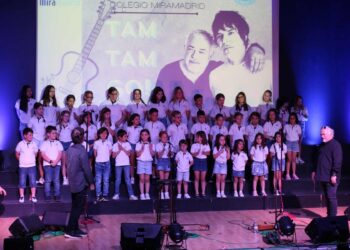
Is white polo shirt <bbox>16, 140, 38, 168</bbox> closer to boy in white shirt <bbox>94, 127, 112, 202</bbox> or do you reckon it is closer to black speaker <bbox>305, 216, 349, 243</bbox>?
boy in white shirt <bbox>94, 127, 112, 202</bbox>

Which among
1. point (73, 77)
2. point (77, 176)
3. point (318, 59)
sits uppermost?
point (318, 59)

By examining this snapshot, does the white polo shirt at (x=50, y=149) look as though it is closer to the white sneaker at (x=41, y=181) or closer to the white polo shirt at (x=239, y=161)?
the white sneaker at (x=41, y=181)

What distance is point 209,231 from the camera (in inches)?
343

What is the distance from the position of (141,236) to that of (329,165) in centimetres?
326

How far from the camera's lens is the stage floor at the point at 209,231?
787 centimetres

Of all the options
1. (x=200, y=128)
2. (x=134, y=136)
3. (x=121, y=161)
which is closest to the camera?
(x=121, y=161)

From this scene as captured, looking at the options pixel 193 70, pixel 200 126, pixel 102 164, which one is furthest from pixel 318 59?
pixel 102 164

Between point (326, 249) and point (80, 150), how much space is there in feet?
11.9

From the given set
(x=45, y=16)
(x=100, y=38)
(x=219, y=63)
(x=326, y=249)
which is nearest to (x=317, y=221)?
(x=326, y=249)

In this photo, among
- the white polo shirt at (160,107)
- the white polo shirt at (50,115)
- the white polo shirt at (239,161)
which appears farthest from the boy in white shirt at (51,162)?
the white polo shirt at (239,161)

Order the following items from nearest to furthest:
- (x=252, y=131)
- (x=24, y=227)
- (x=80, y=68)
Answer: (x=24, y=227)
(x=252, y=131)
(x=80, y=68)

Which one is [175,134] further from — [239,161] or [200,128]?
[239,161]

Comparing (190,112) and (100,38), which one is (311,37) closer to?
(190,112)

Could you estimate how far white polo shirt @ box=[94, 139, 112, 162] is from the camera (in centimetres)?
1017
